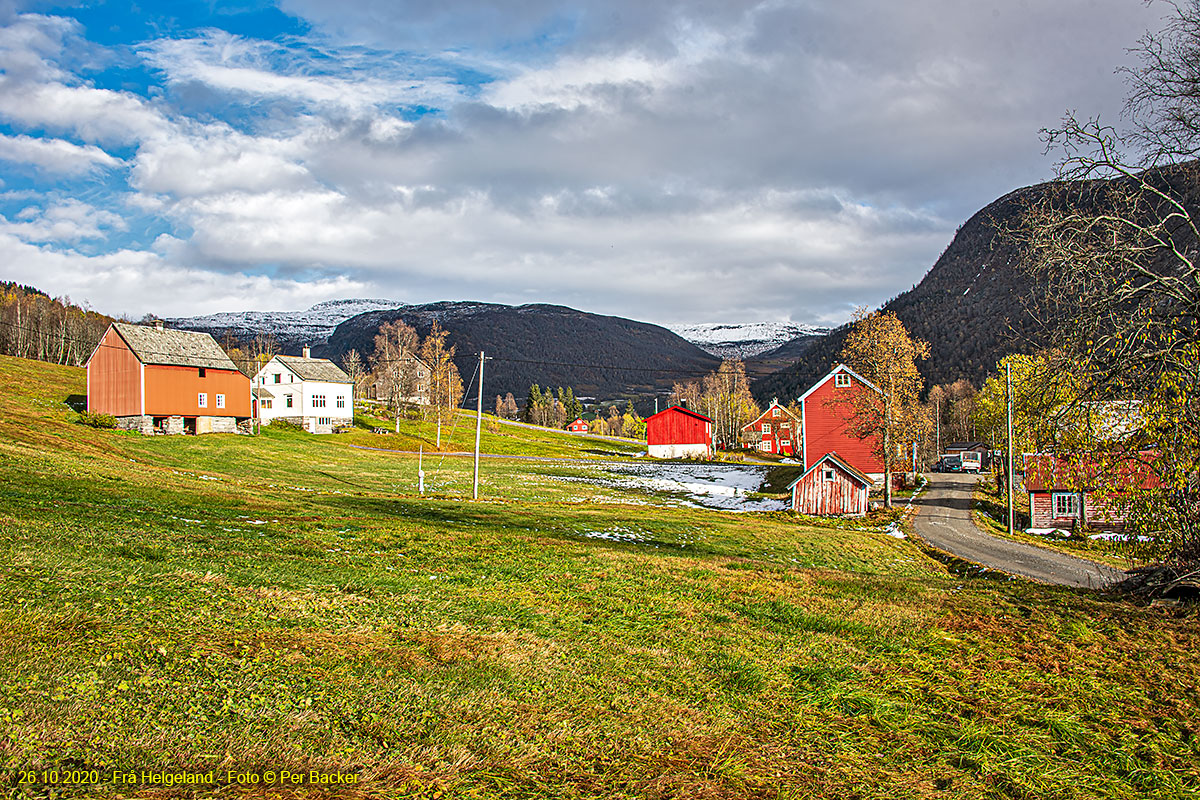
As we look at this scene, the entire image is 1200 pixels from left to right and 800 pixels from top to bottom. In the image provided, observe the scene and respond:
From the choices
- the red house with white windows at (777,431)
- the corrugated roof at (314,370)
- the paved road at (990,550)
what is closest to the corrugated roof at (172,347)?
the corrugated roof at (314,370)

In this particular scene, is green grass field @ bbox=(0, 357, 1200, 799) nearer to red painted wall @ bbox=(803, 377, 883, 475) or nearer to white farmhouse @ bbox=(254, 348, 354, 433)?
red painted wall @ bbox=(803, 377, 883, 475)

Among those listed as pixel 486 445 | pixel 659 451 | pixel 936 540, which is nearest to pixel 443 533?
pixel 936 540

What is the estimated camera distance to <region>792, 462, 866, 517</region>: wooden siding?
133 feet

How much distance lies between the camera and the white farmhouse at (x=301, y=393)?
76.8m

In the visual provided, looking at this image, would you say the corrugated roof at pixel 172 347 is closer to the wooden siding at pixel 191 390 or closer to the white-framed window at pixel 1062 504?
the wooden siding at pixel 191 390

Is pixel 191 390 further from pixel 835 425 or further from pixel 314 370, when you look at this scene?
pixel 835 425

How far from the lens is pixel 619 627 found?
8367 mm

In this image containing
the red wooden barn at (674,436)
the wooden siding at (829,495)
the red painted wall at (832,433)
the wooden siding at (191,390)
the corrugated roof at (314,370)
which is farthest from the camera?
the red wooden barn at (674,436)

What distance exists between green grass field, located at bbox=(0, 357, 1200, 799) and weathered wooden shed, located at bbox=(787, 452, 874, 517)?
28.8 meters

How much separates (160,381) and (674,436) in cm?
5608

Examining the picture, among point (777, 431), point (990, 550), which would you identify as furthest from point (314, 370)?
point (990, 550)

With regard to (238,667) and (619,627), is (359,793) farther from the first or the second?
(619,627)

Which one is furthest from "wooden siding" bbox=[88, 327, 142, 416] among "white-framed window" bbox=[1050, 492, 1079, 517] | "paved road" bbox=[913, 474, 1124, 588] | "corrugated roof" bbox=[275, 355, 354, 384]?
"white-framed window" bbox=[1050, 492, 1079, 517]

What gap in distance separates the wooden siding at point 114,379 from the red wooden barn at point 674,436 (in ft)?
179
